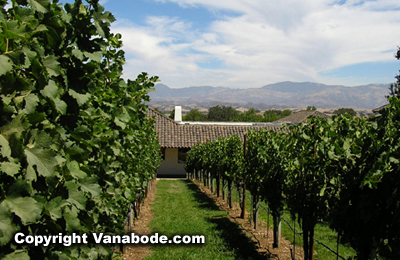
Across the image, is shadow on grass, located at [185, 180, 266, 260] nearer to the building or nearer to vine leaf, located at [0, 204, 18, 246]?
vine leaf, located at [0, 204, 18, 246]

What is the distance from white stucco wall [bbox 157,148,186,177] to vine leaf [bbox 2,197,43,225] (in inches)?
1013

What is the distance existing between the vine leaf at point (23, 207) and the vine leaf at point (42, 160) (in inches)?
5.7

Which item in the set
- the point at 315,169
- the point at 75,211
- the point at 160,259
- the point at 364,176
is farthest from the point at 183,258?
the point at 75,211

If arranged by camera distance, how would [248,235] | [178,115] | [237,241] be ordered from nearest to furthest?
[237,241], [248,235], [178,115]

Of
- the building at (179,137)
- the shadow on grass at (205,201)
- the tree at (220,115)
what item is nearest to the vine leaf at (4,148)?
the shadow on grass at (205,201)

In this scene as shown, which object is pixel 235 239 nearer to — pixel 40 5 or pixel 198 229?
pixel 198 229

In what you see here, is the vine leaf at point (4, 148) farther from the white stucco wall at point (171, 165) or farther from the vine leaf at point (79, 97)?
the white stucco wall at point (171, 165)

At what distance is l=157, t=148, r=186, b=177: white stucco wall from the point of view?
2714cm

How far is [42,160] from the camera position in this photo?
5.15 feet

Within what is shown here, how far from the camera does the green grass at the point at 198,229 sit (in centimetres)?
686

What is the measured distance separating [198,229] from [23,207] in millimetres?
7675

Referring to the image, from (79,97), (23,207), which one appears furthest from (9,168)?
(79,97)

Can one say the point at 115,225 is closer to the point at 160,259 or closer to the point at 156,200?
the point at 160,259

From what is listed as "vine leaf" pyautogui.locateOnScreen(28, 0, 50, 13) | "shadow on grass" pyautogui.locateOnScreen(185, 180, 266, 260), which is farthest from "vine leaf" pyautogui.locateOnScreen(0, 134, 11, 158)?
"shadow on grass" pyautogui.locateOnScreen(185, 180, 266, 260)
